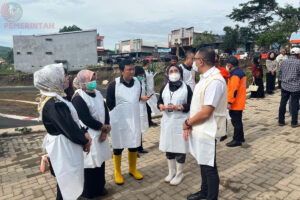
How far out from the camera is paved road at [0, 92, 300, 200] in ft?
10.7

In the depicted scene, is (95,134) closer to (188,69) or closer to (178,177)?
(178,177)

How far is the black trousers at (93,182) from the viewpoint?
311 cm

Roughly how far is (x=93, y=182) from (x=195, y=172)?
1.81 meters

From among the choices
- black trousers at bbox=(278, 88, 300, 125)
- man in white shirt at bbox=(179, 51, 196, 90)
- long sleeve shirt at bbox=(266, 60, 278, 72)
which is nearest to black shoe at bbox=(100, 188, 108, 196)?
man in white shirt at bbox=(179, 51, 196, 90)

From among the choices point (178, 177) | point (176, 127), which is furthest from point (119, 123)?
point (178, 177)

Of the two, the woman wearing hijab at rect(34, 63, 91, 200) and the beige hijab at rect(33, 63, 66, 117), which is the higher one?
the beige hijab at rect(33, 63, 66, 117)

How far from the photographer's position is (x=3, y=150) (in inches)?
212

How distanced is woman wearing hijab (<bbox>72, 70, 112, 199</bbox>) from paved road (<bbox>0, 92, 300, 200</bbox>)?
0.34 metres

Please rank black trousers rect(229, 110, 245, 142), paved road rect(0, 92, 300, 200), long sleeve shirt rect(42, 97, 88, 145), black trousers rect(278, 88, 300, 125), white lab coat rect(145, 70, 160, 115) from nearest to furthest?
long sleeve shirt rect(42, 97, 88, 145) → paved road rect(0, 92, 300, 200) → black trousers rect(229, 110, 245, 142) → black trousers rect(278, 88, 300, 125) → white lab coat rect(145, 70, 160, 115)

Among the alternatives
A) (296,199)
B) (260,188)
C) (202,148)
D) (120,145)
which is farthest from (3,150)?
(296,199)

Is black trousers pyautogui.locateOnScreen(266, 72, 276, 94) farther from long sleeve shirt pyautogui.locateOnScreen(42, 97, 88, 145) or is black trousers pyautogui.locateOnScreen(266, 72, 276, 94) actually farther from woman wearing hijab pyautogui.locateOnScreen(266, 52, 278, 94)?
long sleeve shirt pyautogui.locateOnScreen(42, 97, 88, 145)

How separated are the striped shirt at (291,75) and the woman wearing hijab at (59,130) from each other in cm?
549

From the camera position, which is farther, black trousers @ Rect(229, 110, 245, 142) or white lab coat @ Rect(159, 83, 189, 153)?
black trousers @ Rect(229, 110, 245, 142)

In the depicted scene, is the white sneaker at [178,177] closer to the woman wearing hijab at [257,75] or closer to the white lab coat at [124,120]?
the white lab coat at [124,120]
